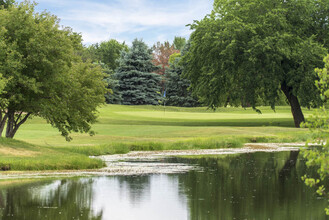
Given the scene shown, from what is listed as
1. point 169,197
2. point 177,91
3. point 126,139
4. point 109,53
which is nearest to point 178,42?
point 109,53

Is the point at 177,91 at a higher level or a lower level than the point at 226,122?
higher

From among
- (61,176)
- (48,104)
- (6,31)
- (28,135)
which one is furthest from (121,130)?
(61,176)

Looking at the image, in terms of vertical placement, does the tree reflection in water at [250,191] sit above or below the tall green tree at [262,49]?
below

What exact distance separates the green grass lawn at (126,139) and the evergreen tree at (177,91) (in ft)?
85.3

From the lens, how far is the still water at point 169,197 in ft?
52.6

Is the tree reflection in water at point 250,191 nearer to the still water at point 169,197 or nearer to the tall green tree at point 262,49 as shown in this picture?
the still water at point 169,197

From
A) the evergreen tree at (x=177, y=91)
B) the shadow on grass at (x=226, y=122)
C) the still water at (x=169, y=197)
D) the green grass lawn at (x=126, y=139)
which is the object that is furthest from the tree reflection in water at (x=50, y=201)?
the evergreen tree at (x=177, y=91)

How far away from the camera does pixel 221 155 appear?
35000 mm

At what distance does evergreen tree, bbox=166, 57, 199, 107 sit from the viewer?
315 ft

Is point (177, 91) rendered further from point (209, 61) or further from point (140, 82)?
point (209, 61)

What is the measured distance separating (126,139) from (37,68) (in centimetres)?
1248

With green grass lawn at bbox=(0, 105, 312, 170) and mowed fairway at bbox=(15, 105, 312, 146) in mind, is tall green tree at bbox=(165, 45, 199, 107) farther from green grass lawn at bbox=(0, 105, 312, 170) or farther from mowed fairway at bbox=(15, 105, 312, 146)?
mowed fairway at bbox=(15, 105, 312, 146)

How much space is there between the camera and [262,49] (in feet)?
159

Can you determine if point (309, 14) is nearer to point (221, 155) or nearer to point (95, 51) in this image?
point (221, 155)
